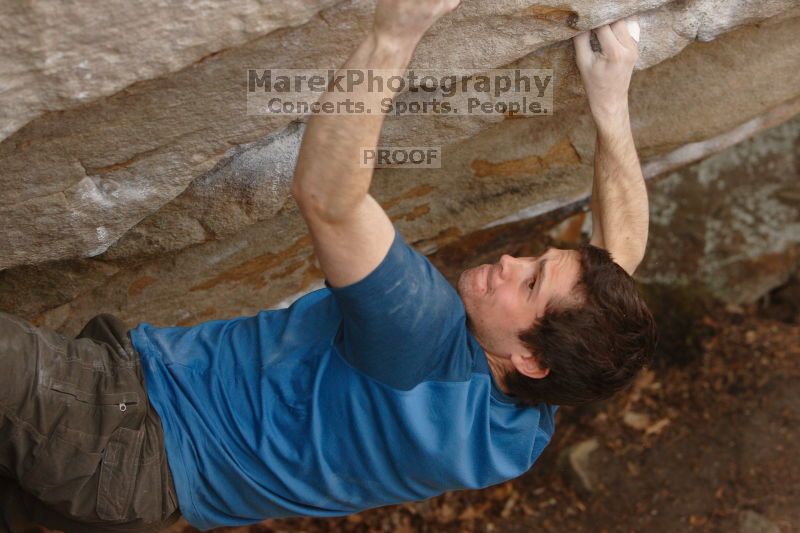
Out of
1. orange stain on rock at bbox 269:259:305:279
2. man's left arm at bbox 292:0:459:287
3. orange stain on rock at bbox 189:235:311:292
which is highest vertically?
man's left arm at bbox 292:0:459:287

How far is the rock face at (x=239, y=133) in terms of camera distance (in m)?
1.89

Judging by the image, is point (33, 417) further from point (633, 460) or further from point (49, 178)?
point (633, 460)

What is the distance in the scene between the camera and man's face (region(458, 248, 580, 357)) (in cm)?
220

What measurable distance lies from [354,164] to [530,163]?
1.59 meters

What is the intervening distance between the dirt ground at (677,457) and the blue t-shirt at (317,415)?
1.94m

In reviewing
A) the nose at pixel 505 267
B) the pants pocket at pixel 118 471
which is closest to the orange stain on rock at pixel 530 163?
the nose at pixel 505 267

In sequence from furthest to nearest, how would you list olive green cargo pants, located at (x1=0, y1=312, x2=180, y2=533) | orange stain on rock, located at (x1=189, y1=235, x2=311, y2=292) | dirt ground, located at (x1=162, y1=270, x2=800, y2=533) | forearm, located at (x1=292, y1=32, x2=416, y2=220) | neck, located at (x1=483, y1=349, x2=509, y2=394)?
dirt ground, located at (x1=162, y1=270, x2=800, y2=533), orange stain on rock, located at (x1=189, y1=235, x2=311, y2=292), neck, located at (x1=483, y1=349, x2=509, y2=394), olive green cargo pants, located at (x1=0, y1=312, x2=180, y2=533), forearm, located at (x1=292, y1=32, x2=416, y2=220)

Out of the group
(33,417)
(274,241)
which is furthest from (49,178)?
(274,241)

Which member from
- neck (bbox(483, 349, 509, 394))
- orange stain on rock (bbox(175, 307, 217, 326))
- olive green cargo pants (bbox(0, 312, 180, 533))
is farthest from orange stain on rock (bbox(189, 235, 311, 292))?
neck (bbox(483, 349, 509, 394))

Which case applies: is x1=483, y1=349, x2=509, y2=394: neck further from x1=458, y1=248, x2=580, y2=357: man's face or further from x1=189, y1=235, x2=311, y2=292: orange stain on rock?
x1=189, y1=235, x2=311, y2=292: orange stain on rock

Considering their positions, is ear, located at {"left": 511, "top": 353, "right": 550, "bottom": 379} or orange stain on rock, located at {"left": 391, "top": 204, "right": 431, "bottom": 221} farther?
orange stain on rock, located at {"left": 391, "top": 204, "right": 431, "bottom": 221}

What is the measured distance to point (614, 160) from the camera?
2.65 m

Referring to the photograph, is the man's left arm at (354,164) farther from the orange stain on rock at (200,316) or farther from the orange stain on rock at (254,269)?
the orange stain on rock at (200,316)

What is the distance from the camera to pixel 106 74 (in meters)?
1.90
